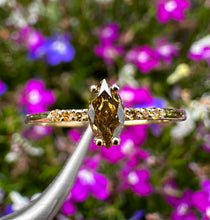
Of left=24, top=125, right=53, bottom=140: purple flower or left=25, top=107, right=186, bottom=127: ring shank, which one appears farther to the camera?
left=24, top=125, right=53, bottom=140: purple flower

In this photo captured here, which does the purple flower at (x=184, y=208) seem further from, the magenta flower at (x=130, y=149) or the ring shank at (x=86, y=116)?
the ring shank at (x=86, y=116)

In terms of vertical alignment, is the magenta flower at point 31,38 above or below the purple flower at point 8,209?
above

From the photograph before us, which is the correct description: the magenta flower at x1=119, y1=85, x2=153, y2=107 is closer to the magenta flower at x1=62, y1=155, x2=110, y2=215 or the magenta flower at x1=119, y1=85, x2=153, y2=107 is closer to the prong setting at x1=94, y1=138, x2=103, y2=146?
the magenta flower at x1=62, y1=155, x2=110, y2=215

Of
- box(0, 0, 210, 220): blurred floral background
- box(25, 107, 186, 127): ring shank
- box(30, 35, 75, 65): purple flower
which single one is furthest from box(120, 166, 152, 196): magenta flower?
box(30, 35, 75, 65): purple flower

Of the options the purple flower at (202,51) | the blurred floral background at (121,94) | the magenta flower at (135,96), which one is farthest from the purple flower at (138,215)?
the purple flower at (202,51)

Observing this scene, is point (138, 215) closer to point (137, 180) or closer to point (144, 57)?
point (137, 180)

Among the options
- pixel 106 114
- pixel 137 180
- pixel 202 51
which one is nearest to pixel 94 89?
pixel 106 114

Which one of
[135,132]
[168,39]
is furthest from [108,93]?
[168,39]
